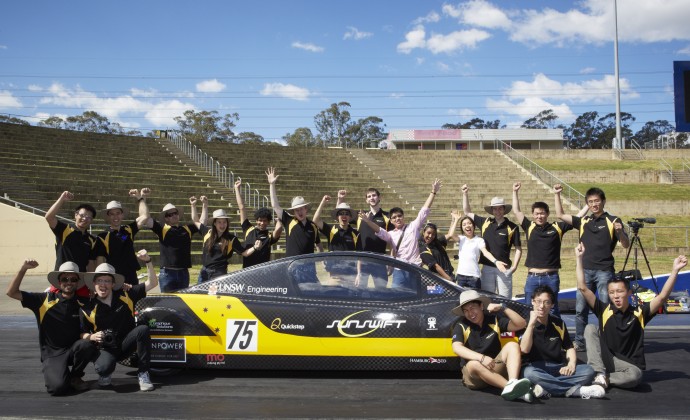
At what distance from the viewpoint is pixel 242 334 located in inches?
A: 233

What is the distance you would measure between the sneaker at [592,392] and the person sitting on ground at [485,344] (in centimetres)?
54

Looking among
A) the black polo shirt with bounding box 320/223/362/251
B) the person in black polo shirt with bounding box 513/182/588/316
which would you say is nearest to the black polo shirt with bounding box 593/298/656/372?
the person in black polo shirt with bounding box 513/182/588/316

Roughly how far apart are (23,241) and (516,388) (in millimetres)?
16498

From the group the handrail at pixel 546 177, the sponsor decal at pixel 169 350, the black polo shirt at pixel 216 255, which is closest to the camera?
the sponsor decal at pixel 169 350

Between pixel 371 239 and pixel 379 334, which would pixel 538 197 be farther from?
pixel 379 334

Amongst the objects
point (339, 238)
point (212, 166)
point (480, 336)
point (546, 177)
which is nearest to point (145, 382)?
point (480, 336)

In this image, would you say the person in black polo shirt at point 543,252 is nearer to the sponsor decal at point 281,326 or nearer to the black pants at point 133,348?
the sponsor decal at point 281,326

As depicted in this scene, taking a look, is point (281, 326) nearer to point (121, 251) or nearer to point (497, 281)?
point (121, 251)

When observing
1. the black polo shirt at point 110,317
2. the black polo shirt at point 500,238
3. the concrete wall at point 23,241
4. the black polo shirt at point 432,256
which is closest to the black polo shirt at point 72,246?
the black polo shirt at point 110,317

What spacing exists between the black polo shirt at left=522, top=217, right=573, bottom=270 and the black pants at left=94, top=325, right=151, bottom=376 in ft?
14.9

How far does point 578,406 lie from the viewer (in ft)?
16.9

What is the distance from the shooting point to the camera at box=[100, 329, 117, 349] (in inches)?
225

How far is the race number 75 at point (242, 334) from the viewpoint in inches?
233

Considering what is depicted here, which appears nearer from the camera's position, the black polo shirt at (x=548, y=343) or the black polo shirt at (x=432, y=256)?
the black polo shirt at (x=548, y=343)
